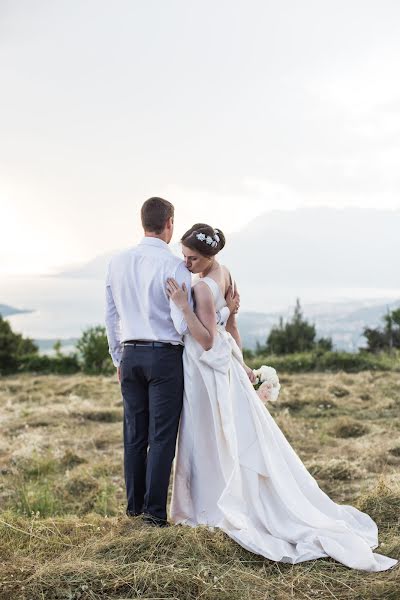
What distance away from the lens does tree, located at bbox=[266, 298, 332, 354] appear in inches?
709

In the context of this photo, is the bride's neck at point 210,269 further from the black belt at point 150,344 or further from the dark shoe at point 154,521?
the dark shoe at point 154,521

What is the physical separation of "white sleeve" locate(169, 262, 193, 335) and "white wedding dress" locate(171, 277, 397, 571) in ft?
0.43

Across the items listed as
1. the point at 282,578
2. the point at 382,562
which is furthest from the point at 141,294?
the point at 382,562

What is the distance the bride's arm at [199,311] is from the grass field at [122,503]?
1144 millimetres

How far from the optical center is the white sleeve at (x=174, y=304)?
13.9ft

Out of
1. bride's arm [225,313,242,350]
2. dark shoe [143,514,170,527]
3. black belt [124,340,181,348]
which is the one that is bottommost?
dark shoe [143,514,170,527]

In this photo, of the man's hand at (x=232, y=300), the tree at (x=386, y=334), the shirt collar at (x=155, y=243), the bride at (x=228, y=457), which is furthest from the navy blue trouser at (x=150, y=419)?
the tree at (x=386, y=334)

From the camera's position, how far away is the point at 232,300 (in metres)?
4.57

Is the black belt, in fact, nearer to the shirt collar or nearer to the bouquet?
the shirt collar

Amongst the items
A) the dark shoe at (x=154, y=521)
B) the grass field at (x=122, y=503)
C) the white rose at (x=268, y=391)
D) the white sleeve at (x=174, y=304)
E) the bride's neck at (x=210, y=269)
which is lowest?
the grass field at (x=122, y=503)

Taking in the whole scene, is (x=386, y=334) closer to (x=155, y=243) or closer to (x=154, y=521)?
(x=154, y=521)

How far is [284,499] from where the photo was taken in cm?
440

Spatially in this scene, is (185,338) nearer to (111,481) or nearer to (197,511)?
(197,511)

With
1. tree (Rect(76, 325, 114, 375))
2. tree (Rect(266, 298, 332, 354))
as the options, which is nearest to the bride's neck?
tree (Rect(76, 325, 114, 375))
